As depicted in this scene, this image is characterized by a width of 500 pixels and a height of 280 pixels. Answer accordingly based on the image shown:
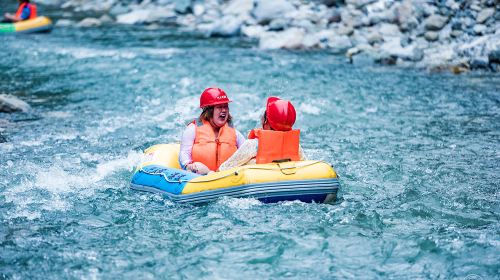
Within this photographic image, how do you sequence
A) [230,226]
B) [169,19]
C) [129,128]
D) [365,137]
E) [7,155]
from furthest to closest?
[169,19], [129,128], [365,137], [7,155], [230,226]

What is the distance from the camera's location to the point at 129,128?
9359 mm

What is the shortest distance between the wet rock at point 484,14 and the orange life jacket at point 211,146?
9.99 meters

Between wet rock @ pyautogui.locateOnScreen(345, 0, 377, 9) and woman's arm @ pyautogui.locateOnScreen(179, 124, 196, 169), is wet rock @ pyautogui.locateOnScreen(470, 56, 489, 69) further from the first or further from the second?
woman's arm @ pyautogui.locateOnScreen(179, 124, 196, 169)

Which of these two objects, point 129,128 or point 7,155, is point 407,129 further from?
point 7,155

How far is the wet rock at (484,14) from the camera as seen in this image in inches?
566

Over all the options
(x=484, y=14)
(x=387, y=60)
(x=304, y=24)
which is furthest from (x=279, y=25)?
(x=484, y=14)

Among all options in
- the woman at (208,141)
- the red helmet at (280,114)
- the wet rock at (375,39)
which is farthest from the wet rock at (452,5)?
the red helmet at (280,114)

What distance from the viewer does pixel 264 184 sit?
551 cm

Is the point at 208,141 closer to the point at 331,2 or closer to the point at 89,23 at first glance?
the point at 331,2

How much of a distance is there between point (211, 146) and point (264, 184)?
90cm

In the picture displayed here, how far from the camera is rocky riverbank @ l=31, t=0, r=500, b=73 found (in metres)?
13.4

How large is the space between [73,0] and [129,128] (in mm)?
19176

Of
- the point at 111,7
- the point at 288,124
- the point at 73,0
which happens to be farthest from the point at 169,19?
the point at 288,124

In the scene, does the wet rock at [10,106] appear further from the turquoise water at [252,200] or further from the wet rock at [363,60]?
the wet rock at [363,60]
